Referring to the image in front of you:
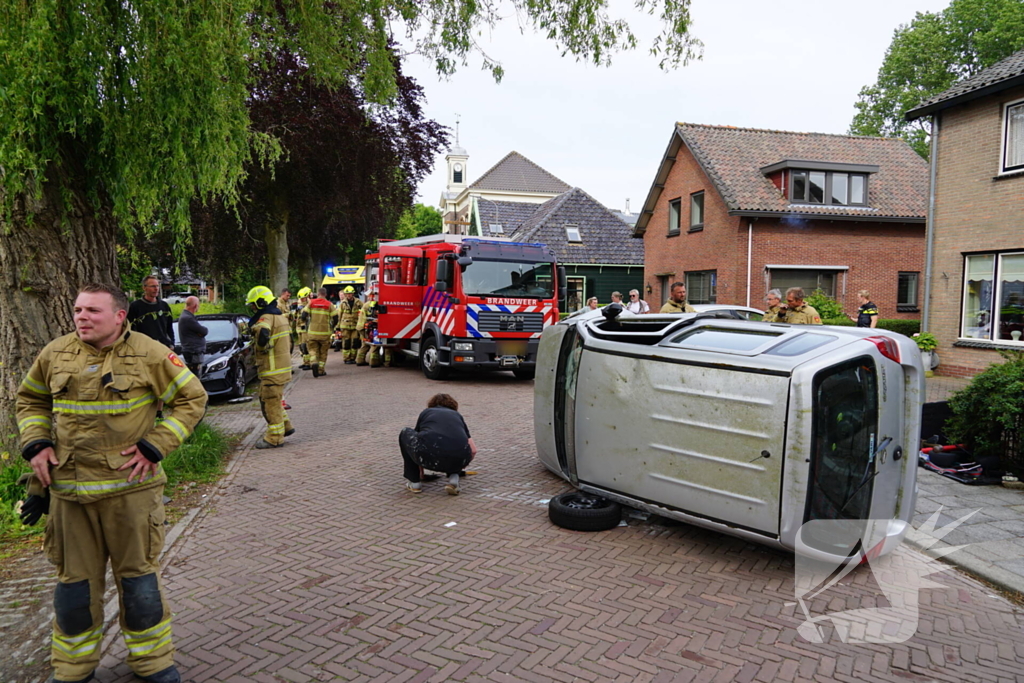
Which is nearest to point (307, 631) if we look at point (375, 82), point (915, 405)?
point (915, 405)

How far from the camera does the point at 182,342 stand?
10477 mm

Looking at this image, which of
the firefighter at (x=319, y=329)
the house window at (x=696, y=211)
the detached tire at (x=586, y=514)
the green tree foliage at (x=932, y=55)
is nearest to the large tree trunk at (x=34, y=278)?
the detached tire at (x=586, y=514)

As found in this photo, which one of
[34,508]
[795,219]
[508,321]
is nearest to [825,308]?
[795,219]

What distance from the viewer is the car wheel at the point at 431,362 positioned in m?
13.8

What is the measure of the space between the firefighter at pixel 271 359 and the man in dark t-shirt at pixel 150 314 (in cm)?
121

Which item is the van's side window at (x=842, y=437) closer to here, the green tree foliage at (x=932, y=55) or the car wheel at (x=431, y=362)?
the car wheel at (x=431, y=362)

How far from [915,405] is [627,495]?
1961 mm

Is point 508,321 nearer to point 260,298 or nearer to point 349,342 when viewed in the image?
point 260,298

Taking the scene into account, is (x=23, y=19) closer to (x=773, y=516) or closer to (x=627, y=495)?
(x=627, y=495)

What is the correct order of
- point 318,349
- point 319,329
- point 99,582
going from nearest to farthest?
point 99,582 < point 319,329 < point 318,349

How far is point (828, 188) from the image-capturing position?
2203cm

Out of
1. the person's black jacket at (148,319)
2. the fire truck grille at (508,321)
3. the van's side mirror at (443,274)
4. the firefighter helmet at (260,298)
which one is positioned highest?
the van's side mirror at (443,274)

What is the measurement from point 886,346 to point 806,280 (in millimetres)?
18735

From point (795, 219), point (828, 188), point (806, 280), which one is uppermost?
point (828, 188)
